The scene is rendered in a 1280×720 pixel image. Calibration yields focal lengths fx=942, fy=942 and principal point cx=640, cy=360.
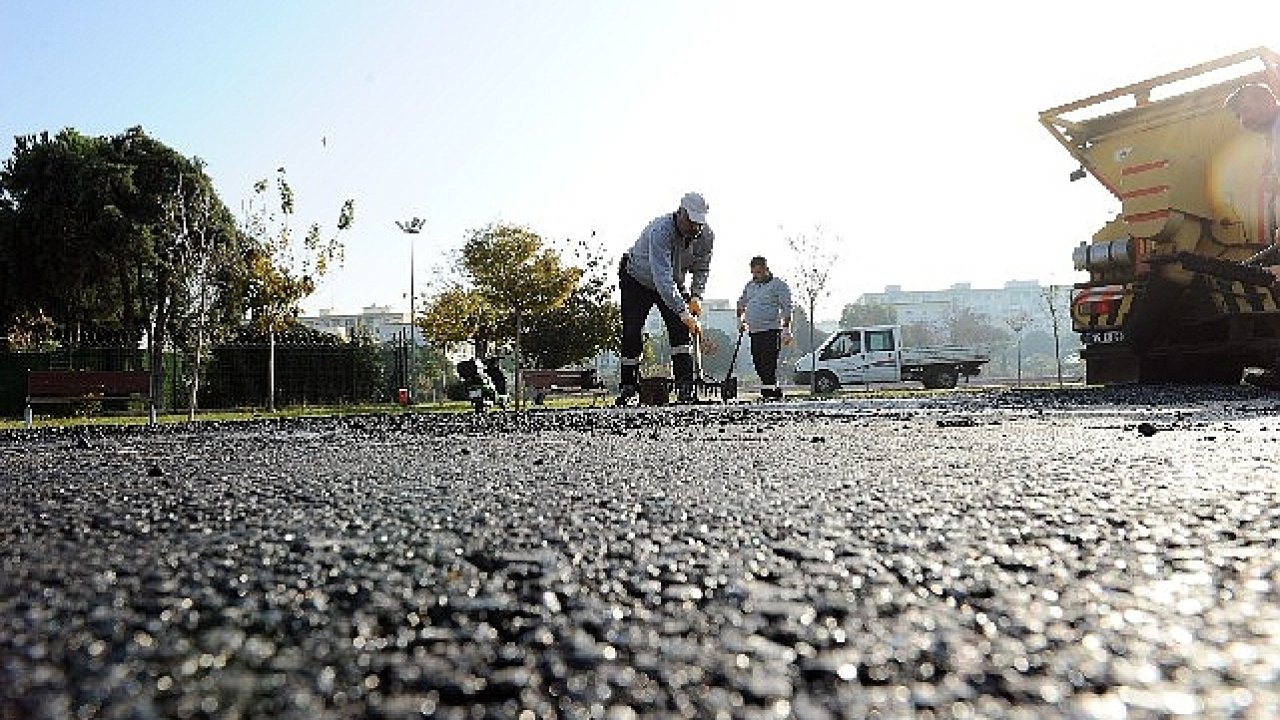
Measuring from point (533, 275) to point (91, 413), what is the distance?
13.7m

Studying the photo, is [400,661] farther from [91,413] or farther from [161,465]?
[91,413]

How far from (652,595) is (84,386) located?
563 inches

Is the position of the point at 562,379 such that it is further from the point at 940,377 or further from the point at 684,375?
the point at 940,377

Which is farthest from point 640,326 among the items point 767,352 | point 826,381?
point 826,381

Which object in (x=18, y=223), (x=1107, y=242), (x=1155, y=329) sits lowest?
(x=1155, y=329)

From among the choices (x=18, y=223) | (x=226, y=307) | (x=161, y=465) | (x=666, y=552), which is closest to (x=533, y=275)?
(x=226, y=307)

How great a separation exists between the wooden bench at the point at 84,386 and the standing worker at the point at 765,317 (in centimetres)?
827

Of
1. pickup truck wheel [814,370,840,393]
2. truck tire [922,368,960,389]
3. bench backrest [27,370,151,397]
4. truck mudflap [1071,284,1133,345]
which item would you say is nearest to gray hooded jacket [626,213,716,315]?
truck mudflap [1071,284,1133,345]

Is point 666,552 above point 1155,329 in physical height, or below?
below

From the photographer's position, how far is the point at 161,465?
3.19m

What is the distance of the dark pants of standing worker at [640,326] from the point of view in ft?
31.7

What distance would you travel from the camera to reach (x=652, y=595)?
110cm

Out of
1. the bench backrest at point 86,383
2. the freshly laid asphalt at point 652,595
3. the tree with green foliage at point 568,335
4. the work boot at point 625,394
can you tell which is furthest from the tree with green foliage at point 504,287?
the freshly laid asphalt at point 652,595

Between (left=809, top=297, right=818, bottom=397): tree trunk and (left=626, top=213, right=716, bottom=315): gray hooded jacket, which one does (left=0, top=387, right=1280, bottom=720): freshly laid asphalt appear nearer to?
(left=626, top=213, right=716, bottom=315): gray hooded jacket
